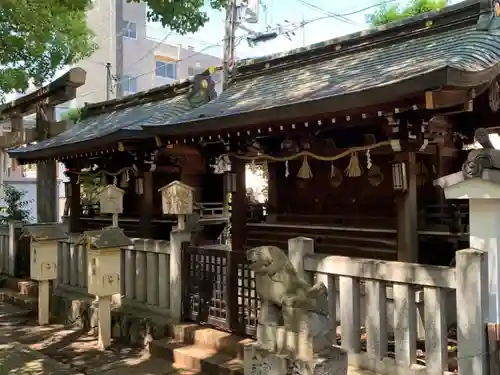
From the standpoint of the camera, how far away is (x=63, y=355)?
7.48 meters

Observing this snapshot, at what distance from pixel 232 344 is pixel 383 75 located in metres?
4.46

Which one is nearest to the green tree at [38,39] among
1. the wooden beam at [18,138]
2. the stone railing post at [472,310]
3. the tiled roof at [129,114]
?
the wooden beam at [18,138]

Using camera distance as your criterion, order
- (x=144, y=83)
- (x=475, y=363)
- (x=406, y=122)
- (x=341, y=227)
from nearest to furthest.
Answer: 1. (x=475, y=363)
2. (x=406, y=122)
3. (x=341, y=227)
4. (x=144, y=83)

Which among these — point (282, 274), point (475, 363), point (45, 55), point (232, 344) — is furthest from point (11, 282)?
point (475, 363)

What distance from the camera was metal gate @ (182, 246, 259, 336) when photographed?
661 centimetres

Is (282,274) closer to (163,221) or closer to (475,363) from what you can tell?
(475,363)

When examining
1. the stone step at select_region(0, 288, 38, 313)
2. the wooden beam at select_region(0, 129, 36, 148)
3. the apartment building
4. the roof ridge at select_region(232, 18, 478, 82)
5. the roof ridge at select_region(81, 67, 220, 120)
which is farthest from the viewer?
the apartment building

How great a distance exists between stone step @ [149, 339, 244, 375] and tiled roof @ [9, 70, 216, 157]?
4.89 metres

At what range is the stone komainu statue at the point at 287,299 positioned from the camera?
4.27m

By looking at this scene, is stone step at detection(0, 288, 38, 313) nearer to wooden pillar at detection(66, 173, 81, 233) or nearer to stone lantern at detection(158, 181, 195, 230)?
wooden pillar at detection(66, 173, 81, 233)

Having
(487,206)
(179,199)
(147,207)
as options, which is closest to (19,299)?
(147,207)

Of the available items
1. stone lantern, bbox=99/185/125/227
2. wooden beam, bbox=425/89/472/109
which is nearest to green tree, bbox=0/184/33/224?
A: stone lantern, bbox=99/185/125/227

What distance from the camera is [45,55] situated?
14.3 m

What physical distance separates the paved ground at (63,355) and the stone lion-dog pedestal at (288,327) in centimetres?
116
